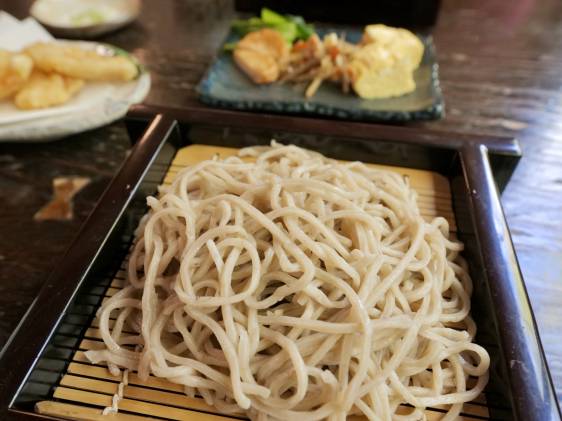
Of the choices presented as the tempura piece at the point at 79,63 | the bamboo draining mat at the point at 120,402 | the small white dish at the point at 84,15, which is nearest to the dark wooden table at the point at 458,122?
the small white dish at the point at 84,15

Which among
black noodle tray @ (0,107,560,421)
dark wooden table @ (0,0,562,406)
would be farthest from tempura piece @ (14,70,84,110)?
black noodle tray @ (0,107,560,421)

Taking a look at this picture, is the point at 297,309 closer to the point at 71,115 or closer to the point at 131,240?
the point at 131,240

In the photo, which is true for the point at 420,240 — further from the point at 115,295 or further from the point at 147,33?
the point at 147,33

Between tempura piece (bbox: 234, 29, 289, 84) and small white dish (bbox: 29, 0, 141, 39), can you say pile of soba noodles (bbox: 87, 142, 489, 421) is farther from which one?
small white dish (bbox: 29, 0, 141, 39)

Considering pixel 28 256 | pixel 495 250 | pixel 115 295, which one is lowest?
pixel 28 256

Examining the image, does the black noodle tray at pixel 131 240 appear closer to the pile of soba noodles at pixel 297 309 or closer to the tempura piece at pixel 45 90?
the pile of soba noodles at pixel 297 309

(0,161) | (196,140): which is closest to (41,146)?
(0,161)
